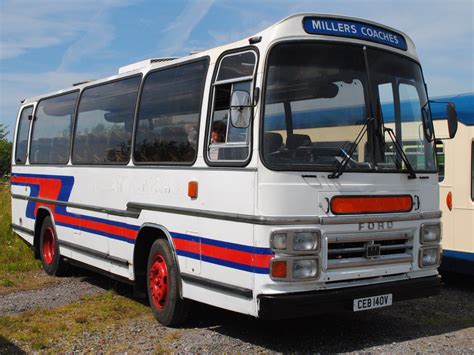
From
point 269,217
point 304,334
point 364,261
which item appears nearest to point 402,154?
point 364,261

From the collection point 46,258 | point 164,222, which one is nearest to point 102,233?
point 164,222

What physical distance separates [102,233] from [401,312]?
396cm

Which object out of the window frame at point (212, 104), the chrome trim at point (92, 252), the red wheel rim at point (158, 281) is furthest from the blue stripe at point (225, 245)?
the chrome trim at point (92, 252)

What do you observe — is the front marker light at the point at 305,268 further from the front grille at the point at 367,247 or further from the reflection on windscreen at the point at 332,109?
the reflection on windscreen at the point at 332,109

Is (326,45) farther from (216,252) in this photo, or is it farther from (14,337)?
(14,337)

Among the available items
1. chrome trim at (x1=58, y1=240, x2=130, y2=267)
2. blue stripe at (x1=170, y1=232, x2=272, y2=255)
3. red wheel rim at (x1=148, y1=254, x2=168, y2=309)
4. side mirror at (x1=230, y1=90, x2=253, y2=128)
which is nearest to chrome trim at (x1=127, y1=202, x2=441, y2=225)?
blue stripe at (x1=170, y1=232, x2=272, y2=255)

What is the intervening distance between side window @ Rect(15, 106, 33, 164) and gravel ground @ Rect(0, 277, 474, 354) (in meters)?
4.42

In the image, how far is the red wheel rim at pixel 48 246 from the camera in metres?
10.5

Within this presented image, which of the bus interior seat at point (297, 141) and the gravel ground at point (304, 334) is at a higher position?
the bus interior seat at point (297, 141)

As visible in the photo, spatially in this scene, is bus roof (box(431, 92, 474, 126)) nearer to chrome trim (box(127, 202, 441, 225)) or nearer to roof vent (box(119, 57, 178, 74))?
chrome trim (box(127, 202, 441, 225))

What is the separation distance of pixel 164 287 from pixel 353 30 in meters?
3.38

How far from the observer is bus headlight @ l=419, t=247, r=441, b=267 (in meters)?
6.49

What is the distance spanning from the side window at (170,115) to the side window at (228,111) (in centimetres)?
29

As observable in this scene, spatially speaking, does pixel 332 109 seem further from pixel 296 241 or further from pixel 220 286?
pixel 220 286
